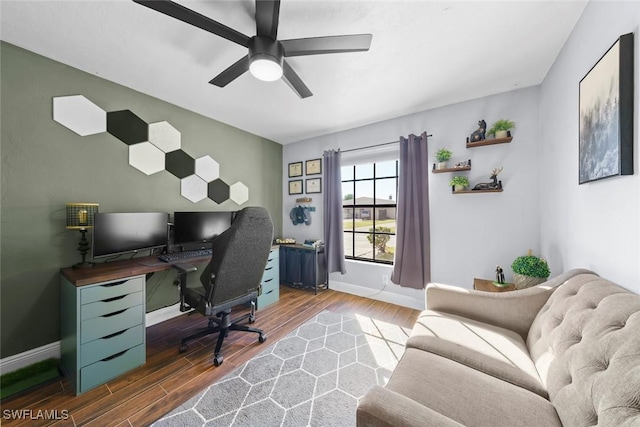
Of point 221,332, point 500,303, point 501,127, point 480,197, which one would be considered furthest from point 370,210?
point 221,332

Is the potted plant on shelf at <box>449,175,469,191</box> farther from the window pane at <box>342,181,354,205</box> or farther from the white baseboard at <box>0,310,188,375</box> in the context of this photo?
the white baseboard at <box>0,310,188,375</box>

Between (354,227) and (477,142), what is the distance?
1893mm

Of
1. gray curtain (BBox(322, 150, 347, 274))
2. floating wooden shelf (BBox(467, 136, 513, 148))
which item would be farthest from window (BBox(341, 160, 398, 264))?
floating wooden shelf (BBox(467, 136, 513, 148))

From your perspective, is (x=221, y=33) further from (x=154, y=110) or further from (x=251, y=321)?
(x=251, y=321)

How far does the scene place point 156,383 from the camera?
1616 millimetres

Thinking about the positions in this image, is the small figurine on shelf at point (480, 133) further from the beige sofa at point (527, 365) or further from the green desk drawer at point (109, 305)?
the green desk drawer at point (109, 305)

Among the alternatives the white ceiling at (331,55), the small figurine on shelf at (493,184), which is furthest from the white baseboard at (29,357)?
the small figurine on shelf at (493,184)

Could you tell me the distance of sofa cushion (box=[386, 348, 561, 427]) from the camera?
0.81 metres

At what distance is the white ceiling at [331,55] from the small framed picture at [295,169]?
134cm

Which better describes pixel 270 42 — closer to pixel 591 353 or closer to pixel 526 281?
pixel 591 353

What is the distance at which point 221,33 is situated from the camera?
133 cm

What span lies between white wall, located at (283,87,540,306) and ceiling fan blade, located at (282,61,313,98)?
3.66 feet

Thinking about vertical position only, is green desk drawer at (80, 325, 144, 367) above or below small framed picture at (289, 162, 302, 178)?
below

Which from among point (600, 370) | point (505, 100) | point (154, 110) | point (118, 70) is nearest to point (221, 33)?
point (118, 70)
